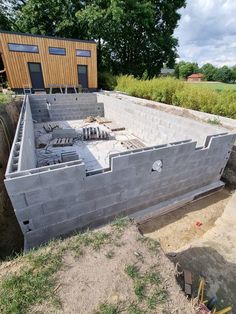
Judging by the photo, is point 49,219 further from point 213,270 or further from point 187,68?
point 187,68

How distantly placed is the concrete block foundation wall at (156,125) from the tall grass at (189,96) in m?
2.01

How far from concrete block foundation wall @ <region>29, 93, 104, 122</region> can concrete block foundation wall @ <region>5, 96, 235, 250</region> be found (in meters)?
7.57

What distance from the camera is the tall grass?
7.34 m

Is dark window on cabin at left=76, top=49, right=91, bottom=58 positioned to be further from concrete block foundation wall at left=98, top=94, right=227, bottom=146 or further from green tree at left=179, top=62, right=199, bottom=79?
green tree at left=179, top=62, right=199, bottom=79

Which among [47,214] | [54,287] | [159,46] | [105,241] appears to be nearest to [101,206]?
[47,214]

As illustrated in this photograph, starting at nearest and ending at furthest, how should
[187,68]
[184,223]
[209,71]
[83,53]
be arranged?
1. [184,223]
2. [83,53]
3. [187,68]
4. [209,71]

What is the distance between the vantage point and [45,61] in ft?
42.7

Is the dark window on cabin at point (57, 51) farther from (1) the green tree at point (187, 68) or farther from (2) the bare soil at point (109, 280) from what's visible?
(1) the green tree at point (187, 68)

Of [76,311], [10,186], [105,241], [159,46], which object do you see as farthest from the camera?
[159,46]

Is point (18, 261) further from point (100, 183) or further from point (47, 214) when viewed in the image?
point (100, 183)

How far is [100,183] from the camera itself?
3498 millimetres

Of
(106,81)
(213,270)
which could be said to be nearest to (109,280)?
(213,270)

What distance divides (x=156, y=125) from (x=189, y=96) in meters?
2.68

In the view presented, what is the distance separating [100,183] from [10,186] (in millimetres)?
1480
